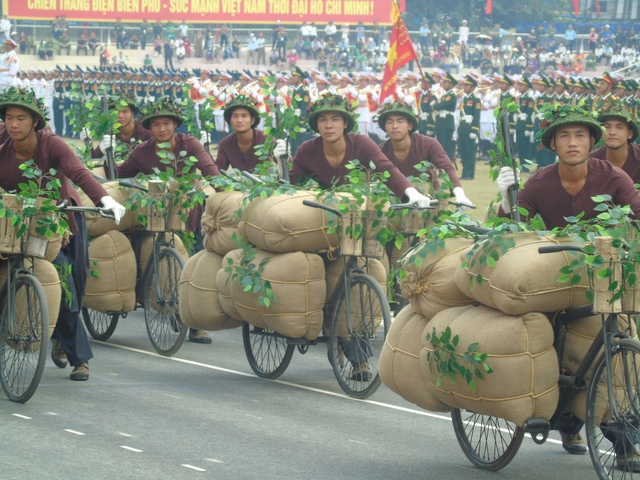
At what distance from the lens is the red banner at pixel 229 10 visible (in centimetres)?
7069

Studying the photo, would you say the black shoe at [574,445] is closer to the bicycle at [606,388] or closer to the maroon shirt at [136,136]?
the bicycle at [606,388]

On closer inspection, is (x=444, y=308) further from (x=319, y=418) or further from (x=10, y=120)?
(x=10, y=120)

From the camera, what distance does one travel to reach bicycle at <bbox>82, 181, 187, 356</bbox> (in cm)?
1080

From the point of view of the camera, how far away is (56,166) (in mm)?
9156

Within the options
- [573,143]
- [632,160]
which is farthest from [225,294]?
[573,143]

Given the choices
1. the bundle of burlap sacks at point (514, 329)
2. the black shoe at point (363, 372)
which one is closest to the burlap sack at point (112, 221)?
the black shoe at point (363, 372)

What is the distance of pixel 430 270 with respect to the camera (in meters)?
7.25

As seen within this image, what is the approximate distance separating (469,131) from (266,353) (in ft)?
63.3

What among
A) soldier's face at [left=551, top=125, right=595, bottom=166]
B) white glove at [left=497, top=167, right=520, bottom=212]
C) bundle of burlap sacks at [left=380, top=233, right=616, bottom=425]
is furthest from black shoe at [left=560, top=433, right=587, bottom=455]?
soldier's face at [left=551, top=125, right=595, bottom=166]

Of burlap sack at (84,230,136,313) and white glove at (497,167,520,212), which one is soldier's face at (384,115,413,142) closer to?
burlap sack at (84,230,136,313)

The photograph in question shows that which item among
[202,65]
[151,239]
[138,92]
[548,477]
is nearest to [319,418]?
[548,477]

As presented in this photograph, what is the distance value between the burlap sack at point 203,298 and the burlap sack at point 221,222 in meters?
0.12

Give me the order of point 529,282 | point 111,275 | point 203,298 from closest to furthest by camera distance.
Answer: point 529,282 < point 203,298 < point 111,275

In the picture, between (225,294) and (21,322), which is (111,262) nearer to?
(225,294)
